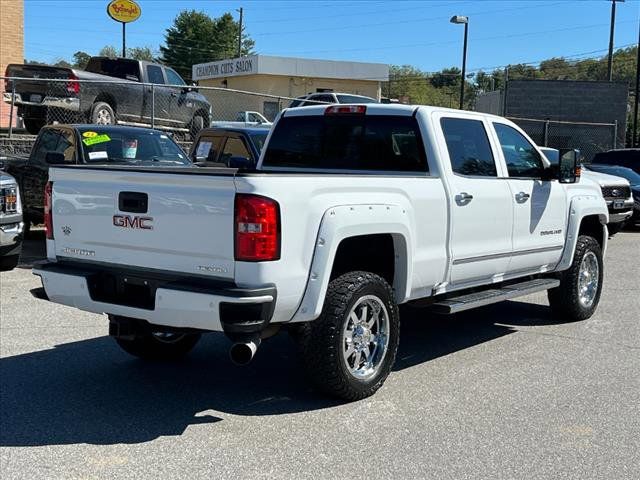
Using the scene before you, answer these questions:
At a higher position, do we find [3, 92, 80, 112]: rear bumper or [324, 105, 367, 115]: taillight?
[3, 92, 80, 112]: rear bumper

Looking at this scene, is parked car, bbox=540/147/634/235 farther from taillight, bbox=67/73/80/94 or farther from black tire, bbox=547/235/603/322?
taillight, bbox=67/73/80/94

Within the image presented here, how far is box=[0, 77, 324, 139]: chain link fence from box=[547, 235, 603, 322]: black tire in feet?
34.3

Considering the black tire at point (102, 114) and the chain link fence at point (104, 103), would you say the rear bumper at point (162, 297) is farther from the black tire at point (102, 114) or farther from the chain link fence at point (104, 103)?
the black tire at point (102, 114)

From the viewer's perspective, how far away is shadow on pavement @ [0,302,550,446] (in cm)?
468

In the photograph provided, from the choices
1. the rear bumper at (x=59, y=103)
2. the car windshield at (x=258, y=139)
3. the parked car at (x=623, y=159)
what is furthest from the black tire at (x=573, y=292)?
the parked car at (x=623, y=159)

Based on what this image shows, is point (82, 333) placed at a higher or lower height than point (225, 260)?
lower

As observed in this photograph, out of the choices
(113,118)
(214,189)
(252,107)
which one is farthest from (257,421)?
(252,107)

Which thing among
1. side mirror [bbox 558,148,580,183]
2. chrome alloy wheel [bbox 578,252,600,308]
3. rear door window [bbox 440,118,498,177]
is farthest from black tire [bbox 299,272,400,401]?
chrome alloy wheel [bbox 578,252,600,308]

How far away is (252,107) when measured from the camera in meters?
39.2

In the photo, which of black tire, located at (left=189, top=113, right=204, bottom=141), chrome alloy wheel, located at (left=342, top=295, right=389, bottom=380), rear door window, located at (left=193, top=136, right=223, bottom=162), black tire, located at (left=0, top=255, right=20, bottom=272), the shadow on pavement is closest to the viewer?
the shadow on pavement

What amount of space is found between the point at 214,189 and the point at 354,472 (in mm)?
1781

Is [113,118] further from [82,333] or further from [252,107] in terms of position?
[252,107]

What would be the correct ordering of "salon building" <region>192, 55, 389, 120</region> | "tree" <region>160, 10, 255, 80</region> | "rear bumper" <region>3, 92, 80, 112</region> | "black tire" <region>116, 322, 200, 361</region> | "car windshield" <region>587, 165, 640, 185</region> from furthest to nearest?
1. "tree" <region>160, 10, 255, 80</region>
2. "salon building" <region>192, 55, 389, 120</region>
3. "car windshield" <region>587, 165, 640, 185</region>
4. "rear bumper" <region>3, 92, 80, 112</region>
5. "black tire" <region>116, 322, 200, 361</region>

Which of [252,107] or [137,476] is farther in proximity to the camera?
[252,107]
